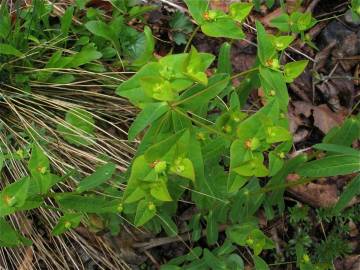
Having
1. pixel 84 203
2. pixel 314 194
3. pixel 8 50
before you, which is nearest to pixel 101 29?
pixel 8 50

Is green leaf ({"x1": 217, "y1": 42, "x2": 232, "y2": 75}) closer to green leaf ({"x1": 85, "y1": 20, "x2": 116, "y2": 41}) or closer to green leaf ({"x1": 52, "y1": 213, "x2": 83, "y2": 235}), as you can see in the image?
green leaf ({"x1": 85, "y1": 20, "x2": 116, "y2": 41})

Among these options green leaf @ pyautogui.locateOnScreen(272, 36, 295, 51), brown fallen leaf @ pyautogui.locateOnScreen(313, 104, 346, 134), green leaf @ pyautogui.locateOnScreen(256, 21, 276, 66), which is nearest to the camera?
green leaf @ pyautogui.locateOnScreen(256, 21, 276, 66)

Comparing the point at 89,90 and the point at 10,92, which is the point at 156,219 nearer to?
the point at 89,90

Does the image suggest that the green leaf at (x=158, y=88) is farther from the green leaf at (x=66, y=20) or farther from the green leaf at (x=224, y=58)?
the green leaf at (x=66, y=20)

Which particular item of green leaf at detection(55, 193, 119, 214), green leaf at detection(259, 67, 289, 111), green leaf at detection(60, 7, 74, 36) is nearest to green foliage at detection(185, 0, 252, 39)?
green leaf at detection(259, 67, 289, 111)

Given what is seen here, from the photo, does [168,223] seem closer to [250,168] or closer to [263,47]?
[250,168]

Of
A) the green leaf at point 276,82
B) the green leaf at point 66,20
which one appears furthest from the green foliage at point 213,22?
the green leaf at point 66,20
